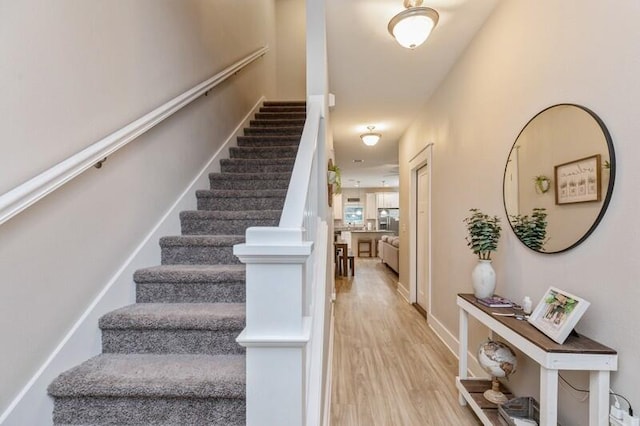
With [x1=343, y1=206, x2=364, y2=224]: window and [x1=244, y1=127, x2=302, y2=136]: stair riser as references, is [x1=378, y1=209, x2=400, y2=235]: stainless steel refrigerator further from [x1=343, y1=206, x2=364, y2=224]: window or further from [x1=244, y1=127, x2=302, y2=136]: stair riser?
[x1=244, y1=127, x2=302, y2=136]: stair riser

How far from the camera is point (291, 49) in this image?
6023 mm

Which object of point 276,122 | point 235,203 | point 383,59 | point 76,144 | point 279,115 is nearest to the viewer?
point 76,144

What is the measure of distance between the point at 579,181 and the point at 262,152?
264cm

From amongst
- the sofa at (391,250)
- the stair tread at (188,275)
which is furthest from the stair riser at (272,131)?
the sofa at (391,250)

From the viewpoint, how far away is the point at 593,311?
1333 millimetres

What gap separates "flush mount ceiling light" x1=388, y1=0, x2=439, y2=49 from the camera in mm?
1911

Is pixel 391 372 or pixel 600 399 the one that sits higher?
pixel 600 399

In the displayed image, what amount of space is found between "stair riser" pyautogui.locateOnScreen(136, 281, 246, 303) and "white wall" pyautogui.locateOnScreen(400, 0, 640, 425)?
167 cm

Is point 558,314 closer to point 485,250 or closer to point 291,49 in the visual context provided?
point 485,250

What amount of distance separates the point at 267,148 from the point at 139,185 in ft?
5.22

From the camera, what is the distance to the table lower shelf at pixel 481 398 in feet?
5.67

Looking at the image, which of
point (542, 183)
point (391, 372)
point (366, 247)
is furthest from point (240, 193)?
point (366, 247)

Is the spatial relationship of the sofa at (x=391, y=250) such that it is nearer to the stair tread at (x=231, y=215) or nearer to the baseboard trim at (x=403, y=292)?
the baseboard trim at (x=403, y=292)

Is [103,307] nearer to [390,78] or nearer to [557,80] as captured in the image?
[557,80]
